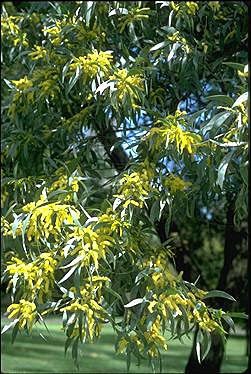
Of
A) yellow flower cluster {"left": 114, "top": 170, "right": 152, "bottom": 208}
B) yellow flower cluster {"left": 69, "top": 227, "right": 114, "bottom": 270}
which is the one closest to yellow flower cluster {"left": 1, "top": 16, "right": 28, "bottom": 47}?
yellow flower cluster {"left": 114, "top": 170, "right": 152, "bottom": 208}

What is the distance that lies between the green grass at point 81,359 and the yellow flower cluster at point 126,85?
196 inches

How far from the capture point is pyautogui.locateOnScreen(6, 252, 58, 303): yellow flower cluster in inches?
143

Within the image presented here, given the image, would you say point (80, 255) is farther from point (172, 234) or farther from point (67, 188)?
point (172, 234)

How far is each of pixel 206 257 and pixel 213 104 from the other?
7.70 m

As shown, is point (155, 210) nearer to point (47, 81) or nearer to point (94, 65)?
point (94, 65)

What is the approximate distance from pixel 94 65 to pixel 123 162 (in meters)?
1.36

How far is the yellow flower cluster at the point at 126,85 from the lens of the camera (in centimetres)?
399

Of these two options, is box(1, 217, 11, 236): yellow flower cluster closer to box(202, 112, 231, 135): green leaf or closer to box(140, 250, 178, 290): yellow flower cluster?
box(140, 250, 178, 290): yellow flower cluster

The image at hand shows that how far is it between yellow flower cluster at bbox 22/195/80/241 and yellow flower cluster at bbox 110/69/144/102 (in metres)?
0.68

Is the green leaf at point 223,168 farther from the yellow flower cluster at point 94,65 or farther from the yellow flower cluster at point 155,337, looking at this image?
the yellow flower cluster at point 94,65

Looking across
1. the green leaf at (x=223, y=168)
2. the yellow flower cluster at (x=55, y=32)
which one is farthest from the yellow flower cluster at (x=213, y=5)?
the green leaf at (x=223, y=168)

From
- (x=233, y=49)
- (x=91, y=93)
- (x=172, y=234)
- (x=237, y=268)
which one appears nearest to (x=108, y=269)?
(x=91, y=93)

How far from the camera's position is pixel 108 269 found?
3631mm

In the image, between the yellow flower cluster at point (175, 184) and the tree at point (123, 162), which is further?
Result: the yellow flower cluster at point (175, 184)
